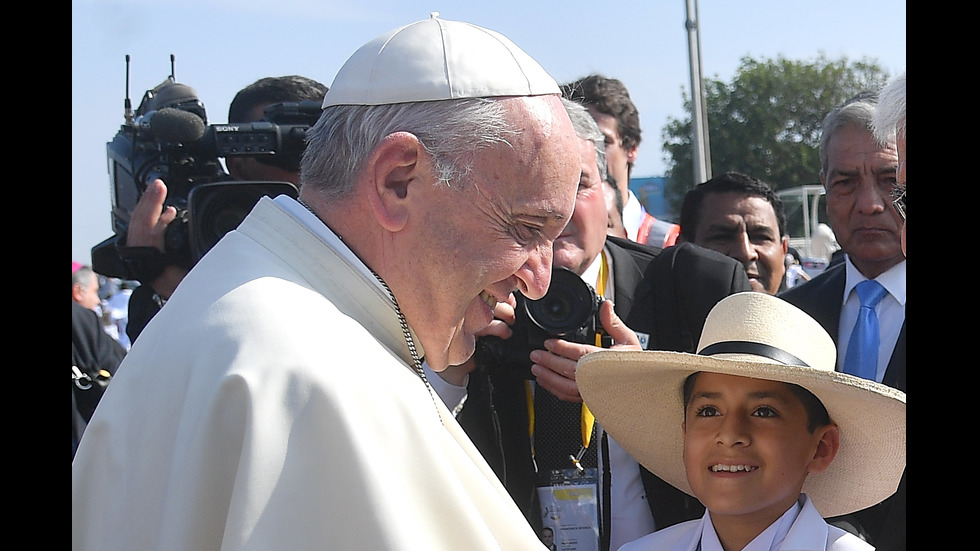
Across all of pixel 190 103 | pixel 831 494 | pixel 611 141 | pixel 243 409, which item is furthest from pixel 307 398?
pixel 611 141

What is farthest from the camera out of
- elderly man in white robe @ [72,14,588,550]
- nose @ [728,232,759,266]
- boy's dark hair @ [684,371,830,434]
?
nose @ [728,232,759,266]

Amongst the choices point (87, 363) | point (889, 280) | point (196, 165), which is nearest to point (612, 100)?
point (889, 280)

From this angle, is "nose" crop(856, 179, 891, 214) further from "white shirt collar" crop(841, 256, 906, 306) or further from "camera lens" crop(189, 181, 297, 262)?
"camera lens" crop(189, 181, 297, 262)

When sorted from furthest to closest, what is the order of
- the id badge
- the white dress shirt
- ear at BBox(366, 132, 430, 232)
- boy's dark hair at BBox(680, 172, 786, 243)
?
boy's dark hair at BBox(680, 172, 786, 243), the white dress shirt, the id badge, ear at BBox(366, 132, 430, 232)

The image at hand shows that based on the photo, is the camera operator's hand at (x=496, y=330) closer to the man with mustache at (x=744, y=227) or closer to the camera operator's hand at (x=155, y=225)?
the camera operator's hand at (x=155, y=225)

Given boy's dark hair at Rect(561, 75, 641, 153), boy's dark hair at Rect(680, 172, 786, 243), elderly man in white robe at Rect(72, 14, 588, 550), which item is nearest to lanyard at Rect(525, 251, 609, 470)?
elderly man in white robe at Rect(72, 14, 588, 550)

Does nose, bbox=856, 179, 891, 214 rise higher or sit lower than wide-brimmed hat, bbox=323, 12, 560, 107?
lower

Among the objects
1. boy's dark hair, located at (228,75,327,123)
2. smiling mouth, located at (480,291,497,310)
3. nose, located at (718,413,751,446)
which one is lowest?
nose, located at (718,413,751,446)

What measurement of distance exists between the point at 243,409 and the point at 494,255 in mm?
630

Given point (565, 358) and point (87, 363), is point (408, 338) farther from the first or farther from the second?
point (87, 363)

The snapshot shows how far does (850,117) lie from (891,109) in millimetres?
1043

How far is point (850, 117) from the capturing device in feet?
11.3

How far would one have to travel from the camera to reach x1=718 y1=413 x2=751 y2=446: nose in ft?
8.05
